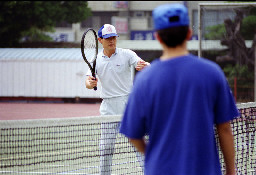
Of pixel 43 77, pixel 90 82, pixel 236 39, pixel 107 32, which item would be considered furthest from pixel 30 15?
pixel 90 82

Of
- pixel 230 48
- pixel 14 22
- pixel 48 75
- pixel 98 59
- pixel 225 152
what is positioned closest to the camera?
pixel 225 152

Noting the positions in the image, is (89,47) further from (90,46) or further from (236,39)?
(236,39)

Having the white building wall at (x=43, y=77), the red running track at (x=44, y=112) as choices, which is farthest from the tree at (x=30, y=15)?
the red running track at (x=44, y=112)

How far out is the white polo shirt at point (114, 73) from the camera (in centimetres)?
668

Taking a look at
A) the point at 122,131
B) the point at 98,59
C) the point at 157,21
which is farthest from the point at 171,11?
the point at 98,59

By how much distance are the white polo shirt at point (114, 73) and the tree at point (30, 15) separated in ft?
96.5

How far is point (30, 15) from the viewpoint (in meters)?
36.9

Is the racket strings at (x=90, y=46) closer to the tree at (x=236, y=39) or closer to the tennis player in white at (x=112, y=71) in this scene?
the tennis player in white at (x=112, y=71)

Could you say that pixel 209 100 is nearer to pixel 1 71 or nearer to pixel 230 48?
pixel 230 48

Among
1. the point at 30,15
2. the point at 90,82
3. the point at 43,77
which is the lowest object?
the point at 43,77

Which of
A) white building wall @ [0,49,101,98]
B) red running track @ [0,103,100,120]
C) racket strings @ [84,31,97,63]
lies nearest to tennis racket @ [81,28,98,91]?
racket strings @ [84,31,97,63]

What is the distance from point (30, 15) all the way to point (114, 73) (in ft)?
102

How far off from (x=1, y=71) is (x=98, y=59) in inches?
916

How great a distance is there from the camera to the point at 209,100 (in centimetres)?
321
